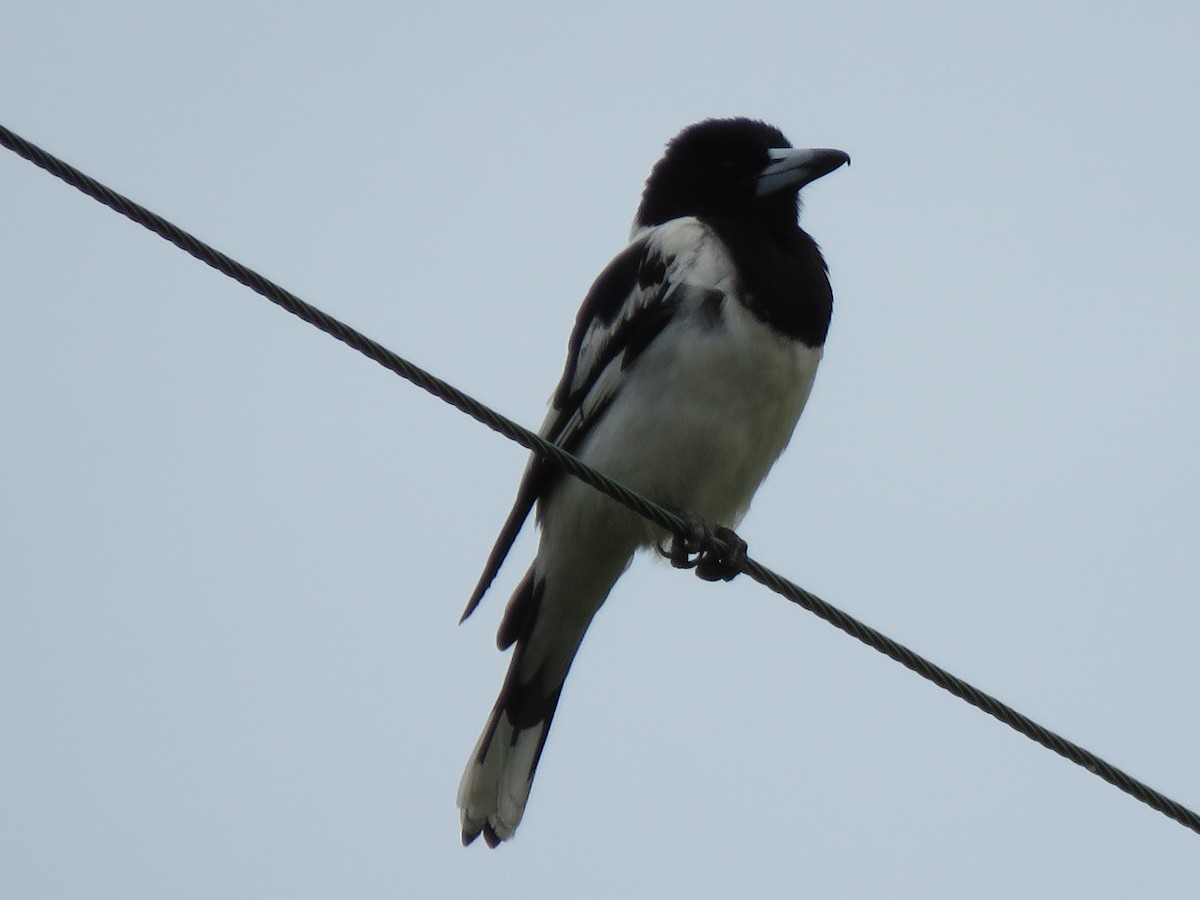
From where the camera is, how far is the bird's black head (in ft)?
18.9

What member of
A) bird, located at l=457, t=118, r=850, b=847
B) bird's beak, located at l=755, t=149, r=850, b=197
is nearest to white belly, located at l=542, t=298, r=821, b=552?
bird, located at l=457, t=118, r=850, b=847

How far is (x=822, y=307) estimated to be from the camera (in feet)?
17.3

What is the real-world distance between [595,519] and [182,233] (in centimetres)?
222

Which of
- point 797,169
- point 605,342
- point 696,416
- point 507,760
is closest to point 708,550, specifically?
point 696,416

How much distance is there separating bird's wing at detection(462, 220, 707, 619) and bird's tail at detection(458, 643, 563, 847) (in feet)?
1.68

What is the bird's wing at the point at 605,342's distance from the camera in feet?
16.9

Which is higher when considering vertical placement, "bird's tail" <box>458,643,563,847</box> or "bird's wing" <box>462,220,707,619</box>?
"bird's wing" <box>462,220,707,619</box>

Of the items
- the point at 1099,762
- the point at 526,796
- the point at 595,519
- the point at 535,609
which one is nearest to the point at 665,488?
the point at 595,519

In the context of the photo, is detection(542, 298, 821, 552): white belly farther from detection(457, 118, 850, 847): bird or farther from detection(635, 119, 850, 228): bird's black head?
detection(635, 119, 850, 228): bird's black head

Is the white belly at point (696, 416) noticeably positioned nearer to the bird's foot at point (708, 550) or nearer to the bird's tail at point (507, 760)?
the bird's foot at point (708, 550)

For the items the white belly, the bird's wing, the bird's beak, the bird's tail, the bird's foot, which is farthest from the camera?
the bird's beak

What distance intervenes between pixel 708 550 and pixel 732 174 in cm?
177

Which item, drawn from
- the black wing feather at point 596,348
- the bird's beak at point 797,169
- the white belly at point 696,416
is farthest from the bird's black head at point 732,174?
the white belly at point 696,416

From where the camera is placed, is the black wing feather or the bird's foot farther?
the black wing feather
